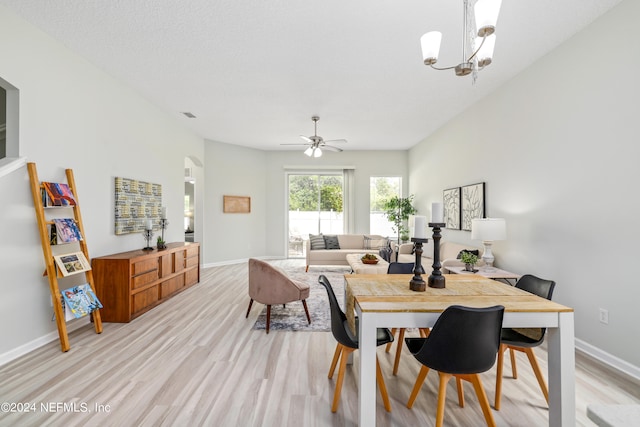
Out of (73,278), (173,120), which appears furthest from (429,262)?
(173,120)

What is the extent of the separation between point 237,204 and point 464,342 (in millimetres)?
6227

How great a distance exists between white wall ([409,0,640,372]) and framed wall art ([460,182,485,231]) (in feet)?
1.00

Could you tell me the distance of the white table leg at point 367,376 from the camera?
1550mm

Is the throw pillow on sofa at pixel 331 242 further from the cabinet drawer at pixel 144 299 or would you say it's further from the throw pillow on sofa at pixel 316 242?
the cabinet drawer at pixel 144 299

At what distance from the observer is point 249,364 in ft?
7.84

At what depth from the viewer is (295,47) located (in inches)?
112

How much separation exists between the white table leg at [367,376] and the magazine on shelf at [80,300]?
275 cm

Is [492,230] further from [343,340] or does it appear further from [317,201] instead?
[317,201]

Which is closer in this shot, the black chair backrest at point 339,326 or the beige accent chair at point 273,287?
the black chair backrest at point 339,326

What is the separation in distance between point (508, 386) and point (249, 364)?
6.66ft

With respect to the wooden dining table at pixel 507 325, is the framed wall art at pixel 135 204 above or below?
above

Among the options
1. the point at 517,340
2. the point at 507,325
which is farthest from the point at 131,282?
the point at 517,340

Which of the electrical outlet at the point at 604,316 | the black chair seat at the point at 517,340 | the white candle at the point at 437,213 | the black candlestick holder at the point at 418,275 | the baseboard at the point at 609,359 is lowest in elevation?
the baseboard at the point at 609,359

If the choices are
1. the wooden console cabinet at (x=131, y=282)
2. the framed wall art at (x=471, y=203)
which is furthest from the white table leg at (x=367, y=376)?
the framed wall art at (x=471, y=203)
